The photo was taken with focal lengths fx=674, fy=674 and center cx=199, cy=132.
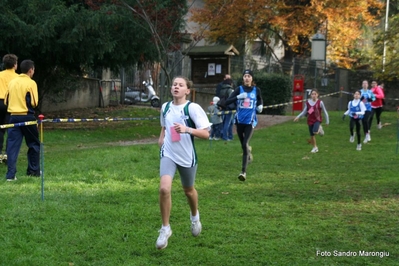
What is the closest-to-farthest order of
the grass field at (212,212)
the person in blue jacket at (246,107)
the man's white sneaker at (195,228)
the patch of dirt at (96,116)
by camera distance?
the grass field at (212,212), the man's white sneaker at (195,228), the person in blue jacket at (246,107), the patch of dirt at (96,116)

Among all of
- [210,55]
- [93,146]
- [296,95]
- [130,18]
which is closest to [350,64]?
[296,95]

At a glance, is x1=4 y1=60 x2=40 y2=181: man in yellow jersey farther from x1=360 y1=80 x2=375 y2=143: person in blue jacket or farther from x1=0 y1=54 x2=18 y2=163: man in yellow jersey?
x1=360 y1=80 x2=375 y2=143: person in blue jacket

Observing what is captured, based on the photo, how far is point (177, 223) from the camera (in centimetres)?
797

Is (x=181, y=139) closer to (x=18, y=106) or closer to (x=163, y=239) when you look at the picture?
(x=163, y=239)

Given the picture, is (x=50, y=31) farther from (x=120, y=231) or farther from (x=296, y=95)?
(x=296, y=95)

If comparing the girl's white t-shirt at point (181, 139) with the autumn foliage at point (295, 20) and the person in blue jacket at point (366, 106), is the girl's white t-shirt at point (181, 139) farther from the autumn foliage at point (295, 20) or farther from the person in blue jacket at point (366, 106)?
the autumn foliage at point (295, 20)

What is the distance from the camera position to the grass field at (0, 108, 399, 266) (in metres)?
6.58

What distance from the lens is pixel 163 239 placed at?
6.75m

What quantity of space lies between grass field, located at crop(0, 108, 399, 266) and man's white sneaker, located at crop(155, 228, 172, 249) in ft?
0.21

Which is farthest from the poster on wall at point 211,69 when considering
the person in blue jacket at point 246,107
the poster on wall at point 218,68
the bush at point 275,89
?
the person in blue jacket at point 246,107

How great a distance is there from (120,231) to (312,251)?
2.12m

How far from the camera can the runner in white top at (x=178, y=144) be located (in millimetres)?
6898

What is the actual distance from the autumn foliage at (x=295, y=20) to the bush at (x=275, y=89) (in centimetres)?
429

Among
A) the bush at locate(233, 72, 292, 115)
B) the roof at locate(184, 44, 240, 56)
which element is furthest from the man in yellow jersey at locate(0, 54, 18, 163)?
the bush at locate(233, 72, 292, 115)
